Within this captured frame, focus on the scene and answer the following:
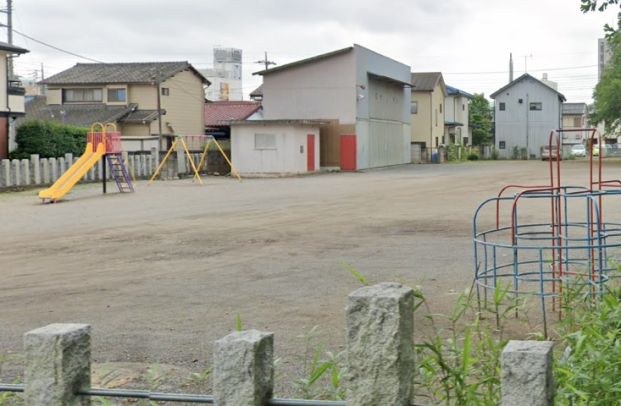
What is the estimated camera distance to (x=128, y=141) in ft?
148

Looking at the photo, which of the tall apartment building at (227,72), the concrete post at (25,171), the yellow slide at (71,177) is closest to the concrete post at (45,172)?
the concrete post at (25,171)

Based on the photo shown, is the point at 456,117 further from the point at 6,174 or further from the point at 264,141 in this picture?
the point at 6,174

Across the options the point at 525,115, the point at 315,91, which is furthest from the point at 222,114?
the point at 525,115

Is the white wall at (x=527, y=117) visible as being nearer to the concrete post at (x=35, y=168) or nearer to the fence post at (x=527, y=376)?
the concrete post at (x=35, y=168)

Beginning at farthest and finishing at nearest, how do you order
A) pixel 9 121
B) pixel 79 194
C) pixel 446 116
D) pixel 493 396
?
pixel 446 116 < pixel 9 121 < pixel 79 194 < pixel 493 396

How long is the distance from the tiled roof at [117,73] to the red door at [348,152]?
1145cm

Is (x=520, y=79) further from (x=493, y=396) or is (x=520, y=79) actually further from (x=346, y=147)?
(x=493, y=396)

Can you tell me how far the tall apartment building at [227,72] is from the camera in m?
105

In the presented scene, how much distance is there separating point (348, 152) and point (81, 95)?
1710 centimetres

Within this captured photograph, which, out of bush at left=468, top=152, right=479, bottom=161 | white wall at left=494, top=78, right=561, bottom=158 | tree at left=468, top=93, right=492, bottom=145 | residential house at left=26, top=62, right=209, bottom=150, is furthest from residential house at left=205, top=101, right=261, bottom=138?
tree at left=468, top=93, right=492, bottom=145

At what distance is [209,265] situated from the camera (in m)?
11.9

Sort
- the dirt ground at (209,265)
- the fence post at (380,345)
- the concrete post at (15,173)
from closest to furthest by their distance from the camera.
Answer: the fence post at (380,345) → the dirt ground at (209,265) → the concrete post at (15,173)

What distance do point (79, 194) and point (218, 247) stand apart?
1498 centimetres

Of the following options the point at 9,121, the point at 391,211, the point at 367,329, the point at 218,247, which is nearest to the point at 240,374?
the point at 367,329
